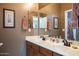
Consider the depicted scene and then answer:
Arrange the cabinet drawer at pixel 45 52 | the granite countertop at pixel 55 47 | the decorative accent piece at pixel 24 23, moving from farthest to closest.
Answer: the decorative accent piece at pixel 24 23 → the cabinet drawer at pixel 45 52 → the granite countertop at pixel 55 47

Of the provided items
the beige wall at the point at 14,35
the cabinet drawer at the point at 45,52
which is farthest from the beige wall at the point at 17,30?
the cabinet drawer at the point at 45,52

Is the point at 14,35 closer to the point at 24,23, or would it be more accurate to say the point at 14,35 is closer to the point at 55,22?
the point at 24,23

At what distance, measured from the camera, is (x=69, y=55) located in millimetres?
1921

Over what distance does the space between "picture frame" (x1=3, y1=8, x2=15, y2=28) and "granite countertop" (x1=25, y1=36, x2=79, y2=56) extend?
31 cm

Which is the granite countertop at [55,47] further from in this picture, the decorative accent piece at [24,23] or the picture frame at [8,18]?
the picture frame at [8,18]

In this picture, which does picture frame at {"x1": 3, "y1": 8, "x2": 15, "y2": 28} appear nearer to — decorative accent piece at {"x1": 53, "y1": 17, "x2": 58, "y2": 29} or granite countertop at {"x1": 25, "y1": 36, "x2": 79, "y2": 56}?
granite countertop at {"x1": 25, "y1": 36, "x2": 79, "y2": 56}

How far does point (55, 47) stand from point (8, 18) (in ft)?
2.60

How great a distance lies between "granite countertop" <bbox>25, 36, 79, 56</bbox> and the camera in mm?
1890

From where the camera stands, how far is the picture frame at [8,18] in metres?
2.13

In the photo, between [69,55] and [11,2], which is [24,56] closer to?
[69,55]

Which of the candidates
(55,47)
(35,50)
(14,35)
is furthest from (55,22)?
(14,35)

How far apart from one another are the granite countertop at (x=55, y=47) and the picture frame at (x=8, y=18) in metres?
0.31

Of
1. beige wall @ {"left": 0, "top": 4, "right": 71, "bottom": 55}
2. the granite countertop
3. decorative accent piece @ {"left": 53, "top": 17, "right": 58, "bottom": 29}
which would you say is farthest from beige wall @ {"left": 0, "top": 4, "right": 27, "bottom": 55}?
decorative accent piece @ {"left": 53, "top": 17, "right": 58, "bottom": 29}

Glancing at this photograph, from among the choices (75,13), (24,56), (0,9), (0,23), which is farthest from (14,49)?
(75,13)
